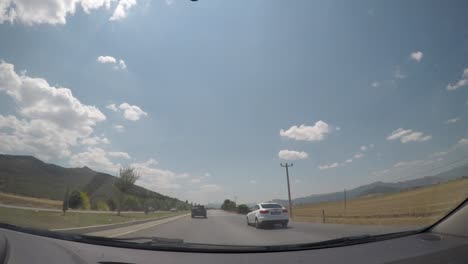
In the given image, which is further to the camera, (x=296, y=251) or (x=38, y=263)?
(x=296, y=251)

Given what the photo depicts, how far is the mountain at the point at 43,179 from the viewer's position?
591 cm

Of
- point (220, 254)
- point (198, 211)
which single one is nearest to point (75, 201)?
point (198, 211)

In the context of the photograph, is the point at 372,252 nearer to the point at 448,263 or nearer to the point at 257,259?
the point at 448,263

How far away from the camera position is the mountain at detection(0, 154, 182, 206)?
591 centimetres

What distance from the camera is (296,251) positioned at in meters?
3.25

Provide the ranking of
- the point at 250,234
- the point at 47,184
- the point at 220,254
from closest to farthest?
the point at 220,254
the point at 250,234
the point at 47,184

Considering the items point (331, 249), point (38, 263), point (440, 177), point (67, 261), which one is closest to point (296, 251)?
point (331, 249)

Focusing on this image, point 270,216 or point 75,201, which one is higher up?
point 75,201

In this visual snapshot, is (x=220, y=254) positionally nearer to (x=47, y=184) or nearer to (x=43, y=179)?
(x=43, y=179)

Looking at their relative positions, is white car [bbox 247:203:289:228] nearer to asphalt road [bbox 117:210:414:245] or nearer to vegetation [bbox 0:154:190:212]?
asphalt road [bbox 117:210:414:245]

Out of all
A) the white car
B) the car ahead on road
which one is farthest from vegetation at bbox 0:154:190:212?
the white car

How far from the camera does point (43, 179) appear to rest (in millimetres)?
13383

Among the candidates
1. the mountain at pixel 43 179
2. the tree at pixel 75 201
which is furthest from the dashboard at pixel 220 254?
the tree at pixel 75 201

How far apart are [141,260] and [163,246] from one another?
393 mm
